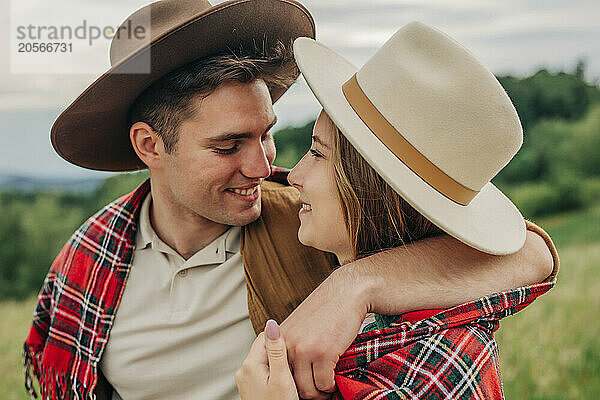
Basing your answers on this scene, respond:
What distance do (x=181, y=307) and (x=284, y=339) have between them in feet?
2.09

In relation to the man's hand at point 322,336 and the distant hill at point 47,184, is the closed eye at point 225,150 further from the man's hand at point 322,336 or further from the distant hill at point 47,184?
the distant hill at point 47,184

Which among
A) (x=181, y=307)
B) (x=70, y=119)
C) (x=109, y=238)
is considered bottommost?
(x=181, y=307)

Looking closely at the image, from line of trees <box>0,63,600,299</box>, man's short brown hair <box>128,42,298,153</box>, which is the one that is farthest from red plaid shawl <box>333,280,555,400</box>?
line of trees <box>0,63,600,299</box>

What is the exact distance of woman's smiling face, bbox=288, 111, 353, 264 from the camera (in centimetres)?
133

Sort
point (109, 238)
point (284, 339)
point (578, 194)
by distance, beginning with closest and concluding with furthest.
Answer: point (284, 339) < point (109, 238) < point (578, 194)

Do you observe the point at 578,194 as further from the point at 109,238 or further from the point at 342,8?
the point at 109,238

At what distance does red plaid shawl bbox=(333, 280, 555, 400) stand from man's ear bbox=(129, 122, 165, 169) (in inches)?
33.7

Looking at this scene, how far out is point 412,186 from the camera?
4.03 feet

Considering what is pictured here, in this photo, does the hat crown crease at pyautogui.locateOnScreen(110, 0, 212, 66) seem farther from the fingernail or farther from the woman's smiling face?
the fingernail

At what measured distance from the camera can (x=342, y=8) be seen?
3539mm

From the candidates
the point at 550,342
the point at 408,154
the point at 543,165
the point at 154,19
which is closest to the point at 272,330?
the point at 408,154

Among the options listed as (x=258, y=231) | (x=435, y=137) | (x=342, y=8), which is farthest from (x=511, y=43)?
(x=435, y=137)

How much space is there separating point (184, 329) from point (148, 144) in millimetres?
526

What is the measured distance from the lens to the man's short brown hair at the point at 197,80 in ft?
5.41
